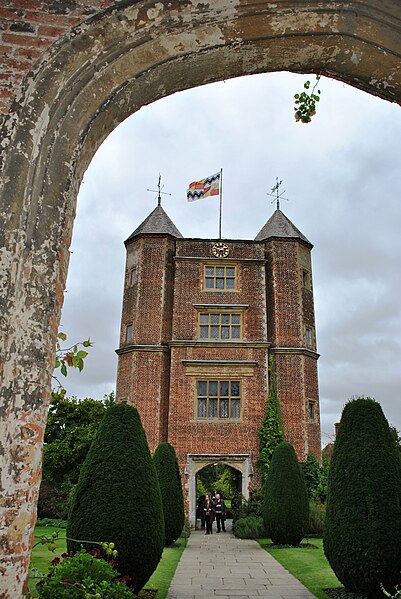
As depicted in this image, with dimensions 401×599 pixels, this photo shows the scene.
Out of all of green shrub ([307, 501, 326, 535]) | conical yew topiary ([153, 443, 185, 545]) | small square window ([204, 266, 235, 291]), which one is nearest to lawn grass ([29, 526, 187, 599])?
conical yew topiary ([153, 443, 185, 545])

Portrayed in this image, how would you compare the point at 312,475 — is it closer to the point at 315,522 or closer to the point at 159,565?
the point at 315,522

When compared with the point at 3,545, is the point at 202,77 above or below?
above

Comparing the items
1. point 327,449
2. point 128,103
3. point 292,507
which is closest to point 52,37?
point 128,103

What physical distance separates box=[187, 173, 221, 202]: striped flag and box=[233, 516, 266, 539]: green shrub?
45.0 ft

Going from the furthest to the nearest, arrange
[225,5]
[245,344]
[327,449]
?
[327,449], [245,344], [225,5]

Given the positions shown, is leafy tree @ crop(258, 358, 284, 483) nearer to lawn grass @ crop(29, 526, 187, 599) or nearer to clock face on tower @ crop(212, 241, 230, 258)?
lawn grass @ crop(29, 526, 187, 599)

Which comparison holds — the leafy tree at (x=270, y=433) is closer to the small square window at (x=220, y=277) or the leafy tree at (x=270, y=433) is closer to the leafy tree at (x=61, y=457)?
the small square window at (x=220, y=277)

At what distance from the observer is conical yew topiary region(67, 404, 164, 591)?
255 inches

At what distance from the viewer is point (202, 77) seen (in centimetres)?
328

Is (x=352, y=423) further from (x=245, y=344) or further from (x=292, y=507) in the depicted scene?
(x=245, y=344)

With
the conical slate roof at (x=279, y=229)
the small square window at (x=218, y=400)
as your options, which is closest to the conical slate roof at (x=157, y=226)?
the conical slate roof at (x=279, y=229)

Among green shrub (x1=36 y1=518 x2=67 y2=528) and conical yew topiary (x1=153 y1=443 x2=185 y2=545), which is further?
green shrub (x1=36 y1=518 x2=67 y2=528)

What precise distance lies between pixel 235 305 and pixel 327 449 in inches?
792

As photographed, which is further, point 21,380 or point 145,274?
point 145,274
